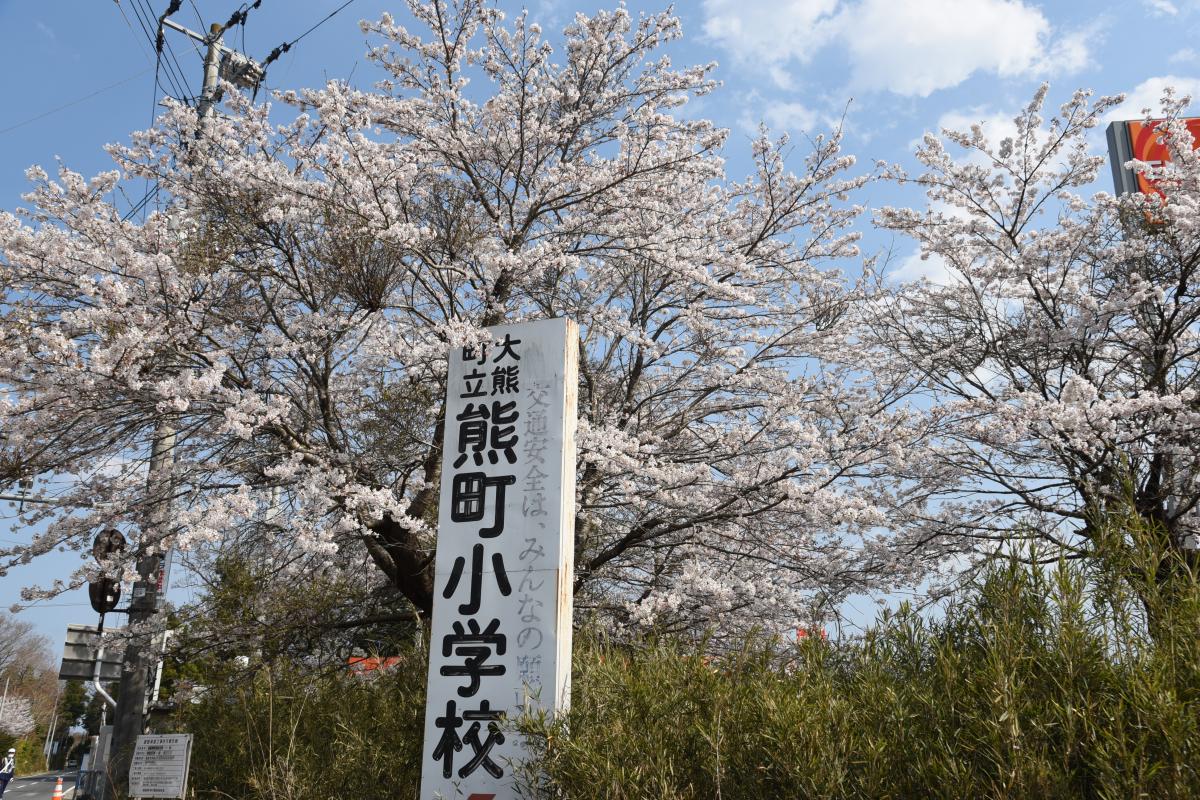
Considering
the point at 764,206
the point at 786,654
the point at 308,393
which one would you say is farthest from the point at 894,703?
the point at 764,206

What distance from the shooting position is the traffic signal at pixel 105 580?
649cm

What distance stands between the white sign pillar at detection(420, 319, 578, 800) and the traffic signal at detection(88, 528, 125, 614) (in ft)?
9.40

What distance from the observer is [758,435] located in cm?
841

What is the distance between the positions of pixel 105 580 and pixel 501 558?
13.5 ft

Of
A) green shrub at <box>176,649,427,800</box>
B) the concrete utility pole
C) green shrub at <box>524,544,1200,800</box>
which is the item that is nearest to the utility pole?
the concrete utility pole

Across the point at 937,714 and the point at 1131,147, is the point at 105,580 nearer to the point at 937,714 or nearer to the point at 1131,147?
the point at 937,714

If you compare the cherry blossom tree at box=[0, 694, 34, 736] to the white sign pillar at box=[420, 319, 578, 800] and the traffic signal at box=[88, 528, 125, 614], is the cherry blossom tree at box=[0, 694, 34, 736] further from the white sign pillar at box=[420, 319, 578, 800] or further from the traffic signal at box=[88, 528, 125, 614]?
the white sign pillar at box=[420, 319, 578, 800]

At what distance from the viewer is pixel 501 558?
5.00 meters

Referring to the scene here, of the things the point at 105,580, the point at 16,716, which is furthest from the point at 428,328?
the point at 16,716

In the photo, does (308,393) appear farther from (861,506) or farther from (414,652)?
(861,506)

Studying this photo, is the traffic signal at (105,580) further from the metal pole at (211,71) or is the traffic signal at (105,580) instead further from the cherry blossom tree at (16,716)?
the cherry blossom tree at (16,716)

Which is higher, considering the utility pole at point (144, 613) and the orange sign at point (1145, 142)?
the orange sign at point (1145, 142)

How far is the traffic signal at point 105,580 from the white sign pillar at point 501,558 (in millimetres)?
2867

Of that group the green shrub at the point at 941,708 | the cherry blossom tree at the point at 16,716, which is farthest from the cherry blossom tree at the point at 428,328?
the cherry blossom tree at the point at 16,716
